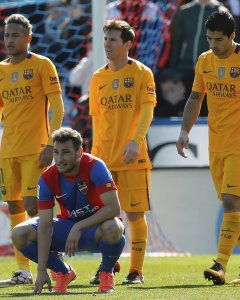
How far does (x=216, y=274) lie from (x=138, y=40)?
715 centimetres

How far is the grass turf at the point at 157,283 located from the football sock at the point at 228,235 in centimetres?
25

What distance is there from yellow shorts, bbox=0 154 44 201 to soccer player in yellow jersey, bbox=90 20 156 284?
59cm

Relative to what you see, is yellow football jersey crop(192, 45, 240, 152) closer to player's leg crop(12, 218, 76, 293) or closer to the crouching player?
the crouching player

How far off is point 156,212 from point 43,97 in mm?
4520

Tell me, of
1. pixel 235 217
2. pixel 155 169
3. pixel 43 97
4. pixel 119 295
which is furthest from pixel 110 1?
pixel 119 295

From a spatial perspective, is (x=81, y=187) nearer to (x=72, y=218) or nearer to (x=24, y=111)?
(x=72, y=218)

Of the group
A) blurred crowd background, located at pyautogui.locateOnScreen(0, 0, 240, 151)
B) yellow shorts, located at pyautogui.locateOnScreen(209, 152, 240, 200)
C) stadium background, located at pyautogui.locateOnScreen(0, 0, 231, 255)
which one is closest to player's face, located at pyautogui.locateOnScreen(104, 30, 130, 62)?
yellow shorts, located at pyautogui.locateOnScreen(209, 152, 240, 200)

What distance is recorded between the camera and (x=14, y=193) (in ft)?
29.6

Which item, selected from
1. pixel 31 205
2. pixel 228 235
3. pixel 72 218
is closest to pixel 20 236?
pixel 72 218

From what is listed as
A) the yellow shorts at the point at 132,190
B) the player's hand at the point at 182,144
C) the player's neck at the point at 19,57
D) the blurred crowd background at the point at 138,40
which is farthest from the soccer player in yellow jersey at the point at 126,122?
the blurred crowd background at the point at 138,40

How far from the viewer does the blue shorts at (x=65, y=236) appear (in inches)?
293

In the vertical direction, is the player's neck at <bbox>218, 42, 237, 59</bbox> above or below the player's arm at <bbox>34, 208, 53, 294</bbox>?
above

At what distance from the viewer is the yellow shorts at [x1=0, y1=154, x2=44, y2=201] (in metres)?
8.87

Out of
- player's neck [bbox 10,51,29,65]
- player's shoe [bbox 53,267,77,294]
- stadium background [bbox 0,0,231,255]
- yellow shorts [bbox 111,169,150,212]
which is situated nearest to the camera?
player's shoe [bbox 53,267,77,294]
